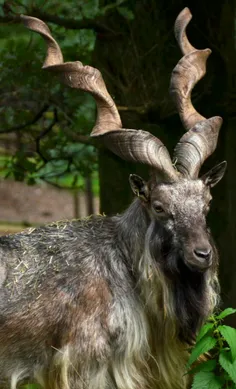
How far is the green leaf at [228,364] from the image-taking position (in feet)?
21.2

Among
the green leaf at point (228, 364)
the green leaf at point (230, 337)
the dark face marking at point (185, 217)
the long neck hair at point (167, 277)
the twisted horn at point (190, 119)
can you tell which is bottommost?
the green leaf at point (228, 364)

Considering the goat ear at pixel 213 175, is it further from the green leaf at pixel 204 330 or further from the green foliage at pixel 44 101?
the green foliage at pixel 44 101

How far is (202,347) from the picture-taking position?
6637 mm

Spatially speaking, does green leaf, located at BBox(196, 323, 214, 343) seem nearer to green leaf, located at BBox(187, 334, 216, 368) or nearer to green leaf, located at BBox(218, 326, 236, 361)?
green leaf, located at BBox(187, 334, 216, 368)

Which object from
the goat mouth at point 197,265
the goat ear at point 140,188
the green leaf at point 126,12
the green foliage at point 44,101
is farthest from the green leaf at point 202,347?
the green foliage at point 44,101

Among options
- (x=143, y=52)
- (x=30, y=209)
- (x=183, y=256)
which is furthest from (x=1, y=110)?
(x=30, y=209)

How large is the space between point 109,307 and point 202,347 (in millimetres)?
757

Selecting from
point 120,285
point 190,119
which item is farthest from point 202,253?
point 190,119

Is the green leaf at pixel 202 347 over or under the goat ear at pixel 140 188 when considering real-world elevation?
under

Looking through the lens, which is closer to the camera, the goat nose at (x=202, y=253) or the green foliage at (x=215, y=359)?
the goat nose at (x=202, y=253)

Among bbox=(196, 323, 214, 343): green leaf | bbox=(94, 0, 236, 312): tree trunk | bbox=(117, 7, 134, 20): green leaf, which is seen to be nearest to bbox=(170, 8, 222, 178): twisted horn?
bbox=(196, 323, 214, 343): green leaf

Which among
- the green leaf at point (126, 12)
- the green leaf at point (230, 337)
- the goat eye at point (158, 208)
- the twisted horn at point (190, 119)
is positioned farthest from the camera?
the green leaf at point (126, 12)

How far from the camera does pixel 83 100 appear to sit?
10914 millimetres

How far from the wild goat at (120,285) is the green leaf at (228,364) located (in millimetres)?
367
